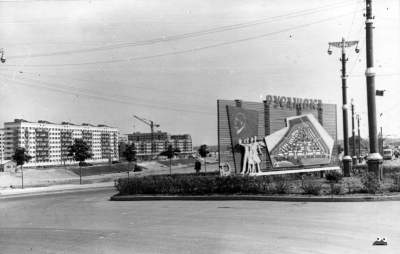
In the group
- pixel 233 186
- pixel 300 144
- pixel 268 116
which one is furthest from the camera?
pixel 300 144

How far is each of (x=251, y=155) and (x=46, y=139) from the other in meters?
126

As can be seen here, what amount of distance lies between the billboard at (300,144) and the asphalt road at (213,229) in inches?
308

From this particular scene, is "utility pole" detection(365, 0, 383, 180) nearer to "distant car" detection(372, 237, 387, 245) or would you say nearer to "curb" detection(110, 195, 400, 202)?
"curb" detection(110, 195, 400, 202)

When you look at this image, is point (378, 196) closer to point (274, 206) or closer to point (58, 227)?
point (274, 206)

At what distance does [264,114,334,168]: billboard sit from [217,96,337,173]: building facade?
322mm

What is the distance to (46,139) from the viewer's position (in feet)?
459

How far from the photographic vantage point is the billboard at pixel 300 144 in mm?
24094

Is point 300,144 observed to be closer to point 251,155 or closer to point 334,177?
point 334,177

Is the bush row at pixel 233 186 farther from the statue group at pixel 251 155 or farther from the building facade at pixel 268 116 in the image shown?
the statue group at pixel 251 155

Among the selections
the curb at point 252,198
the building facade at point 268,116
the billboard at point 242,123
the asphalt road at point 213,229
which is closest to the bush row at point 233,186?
the curb at point 252,198

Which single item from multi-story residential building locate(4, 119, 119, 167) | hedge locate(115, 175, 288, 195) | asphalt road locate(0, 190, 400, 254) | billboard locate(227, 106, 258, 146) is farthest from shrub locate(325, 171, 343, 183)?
multi-story residential building locate(4, 119, 119, 167)

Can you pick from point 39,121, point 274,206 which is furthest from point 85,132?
point 274,206

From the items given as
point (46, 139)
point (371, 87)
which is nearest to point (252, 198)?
point (371, 87)

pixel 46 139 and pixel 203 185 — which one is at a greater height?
pixel 46 139
